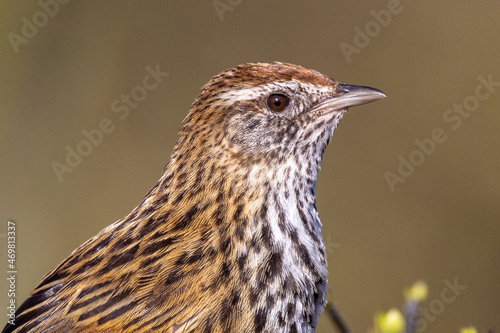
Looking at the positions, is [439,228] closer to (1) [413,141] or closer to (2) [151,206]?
(1) [413,141]

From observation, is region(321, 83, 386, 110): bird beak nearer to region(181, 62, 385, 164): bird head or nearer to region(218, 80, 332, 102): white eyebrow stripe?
region(181, 62, 385, 164): bird head

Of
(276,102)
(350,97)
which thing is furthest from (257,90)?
(350,97)

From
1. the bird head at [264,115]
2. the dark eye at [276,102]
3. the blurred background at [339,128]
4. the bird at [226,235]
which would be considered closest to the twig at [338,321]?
the bird at [226,235]

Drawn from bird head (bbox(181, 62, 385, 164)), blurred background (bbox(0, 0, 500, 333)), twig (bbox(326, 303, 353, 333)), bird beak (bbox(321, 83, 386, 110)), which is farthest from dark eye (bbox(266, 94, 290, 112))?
blurred background (bbox(0, 0, 500, 333))

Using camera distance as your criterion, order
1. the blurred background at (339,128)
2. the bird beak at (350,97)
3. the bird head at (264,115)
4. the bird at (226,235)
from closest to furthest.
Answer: the bird at (226,235) → the bird head at (264,115) → the bird beak at (350,97) → the blurred background at (339,128)

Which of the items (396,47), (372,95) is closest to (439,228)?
(396,47)

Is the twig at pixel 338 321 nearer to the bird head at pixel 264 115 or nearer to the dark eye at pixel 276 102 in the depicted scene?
the bird head at pixel 264 115

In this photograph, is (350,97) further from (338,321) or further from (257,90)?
(338,321)
